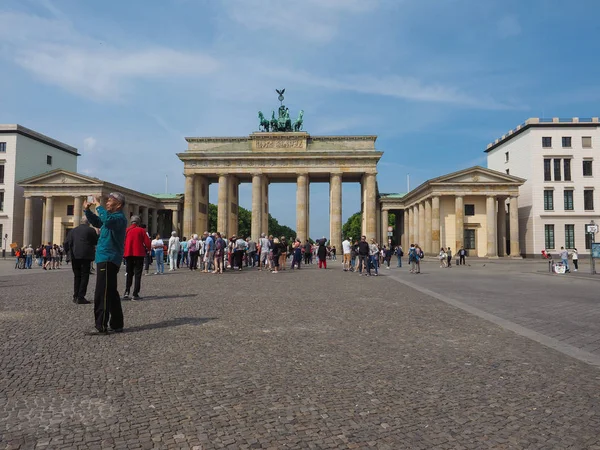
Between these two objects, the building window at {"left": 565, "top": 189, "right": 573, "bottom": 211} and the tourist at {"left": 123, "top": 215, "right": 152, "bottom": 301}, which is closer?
the tourist at {"left": 123, "top": 215, "right": 152, "bottom": 301}

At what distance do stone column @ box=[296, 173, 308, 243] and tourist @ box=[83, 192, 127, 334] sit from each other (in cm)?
4674

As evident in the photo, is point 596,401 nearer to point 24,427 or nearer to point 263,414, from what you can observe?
point 263,414

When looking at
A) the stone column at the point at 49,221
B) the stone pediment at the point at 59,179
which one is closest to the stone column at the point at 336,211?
the stone pediment at the point at 59,179

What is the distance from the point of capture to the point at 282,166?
53.9 m

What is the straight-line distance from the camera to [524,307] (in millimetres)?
10031

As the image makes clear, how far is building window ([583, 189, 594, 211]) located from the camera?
52.9 m

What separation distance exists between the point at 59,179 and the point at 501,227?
54.4m

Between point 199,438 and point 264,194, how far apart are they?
5522 cm

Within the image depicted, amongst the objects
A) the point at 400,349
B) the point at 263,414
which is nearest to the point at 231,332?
the point at 400,349

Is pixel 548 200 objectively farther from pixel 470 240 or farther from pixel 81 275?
pixel 81 275

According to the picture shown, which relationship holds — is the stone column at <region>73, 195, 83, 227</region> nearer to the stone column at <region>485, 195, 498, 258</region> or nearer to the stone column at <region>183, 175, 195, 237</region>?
the stone column at <region>183, 175, 195, 237</region>

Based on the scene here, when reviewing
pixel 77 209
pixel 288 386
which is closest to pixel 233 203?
pixel 77 209

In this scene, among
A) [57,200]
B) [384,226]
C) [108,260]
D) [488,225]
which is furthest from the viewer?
[384,226]

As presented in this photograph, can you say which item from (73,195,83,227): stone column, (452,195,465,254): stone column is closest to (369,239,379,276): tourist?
(452,195,465,254): stone column
